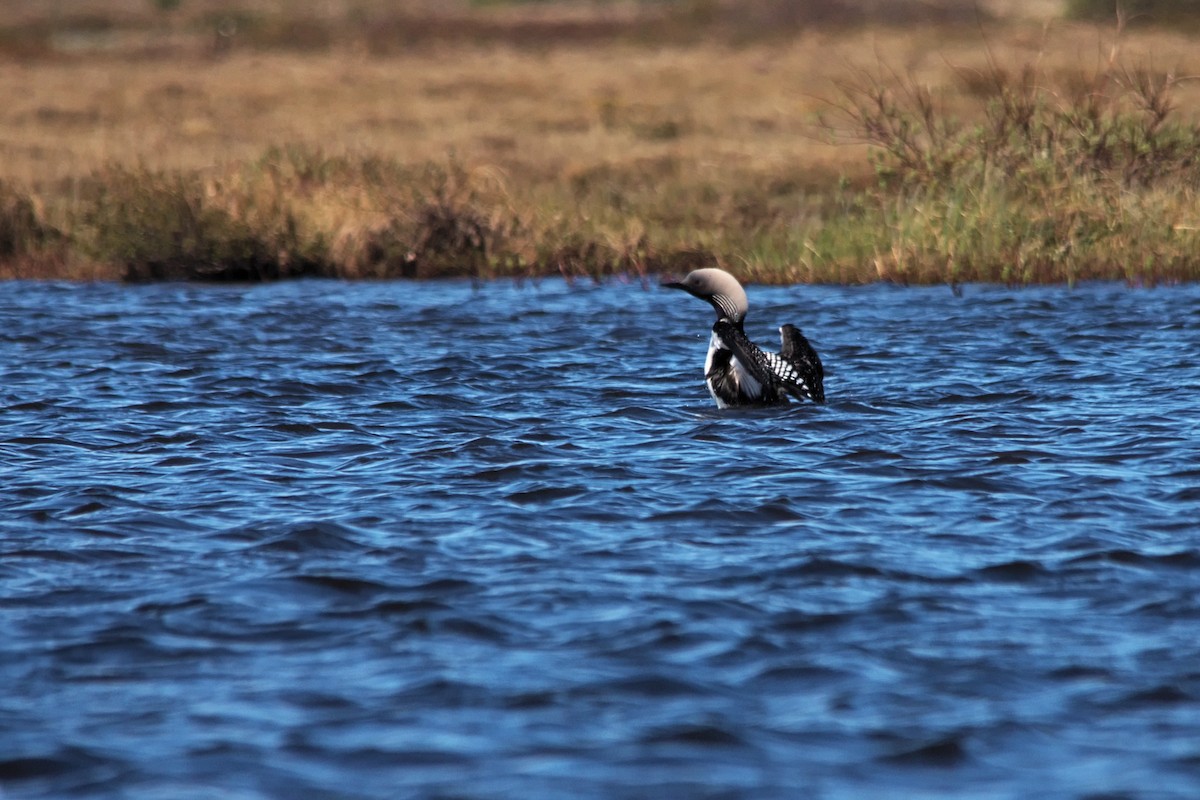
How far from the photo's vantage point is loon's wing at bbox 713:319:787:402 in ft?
34.9

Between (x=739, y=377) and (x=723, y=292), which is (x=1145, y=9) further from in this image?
(x=739, y=377)

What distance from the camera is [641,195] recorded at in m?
23.3

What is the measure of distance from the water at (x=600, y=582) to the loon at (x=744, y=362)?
0.62 ft

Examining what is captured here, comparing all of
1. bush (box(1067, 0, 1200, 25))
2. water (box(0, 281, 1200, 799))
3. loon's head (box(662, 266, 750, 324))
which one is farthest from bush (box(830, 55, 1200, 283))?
bush (box(1067, 0, 1200, 25))

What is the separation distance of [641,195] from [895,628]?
17.7 meters

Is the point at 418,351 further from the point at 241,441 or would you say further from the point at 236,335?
the point at 241,441

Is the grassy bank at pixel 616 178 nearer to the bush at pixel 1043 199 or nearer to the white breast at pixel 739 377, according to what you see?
the bush at pixel 1043 199

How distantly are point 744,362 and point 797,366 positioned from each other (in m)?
0.38

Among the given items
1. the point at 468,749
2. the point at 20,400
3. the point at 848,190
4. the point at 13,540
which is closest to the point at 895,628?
the point at 468,749

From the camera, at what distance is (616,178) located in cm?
2525

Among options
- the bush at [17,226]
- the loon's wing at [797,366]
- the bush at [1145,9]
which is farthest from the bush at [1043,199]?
the bush at [1145,9]

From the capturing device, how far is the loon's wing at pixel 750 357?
10625 millimetres

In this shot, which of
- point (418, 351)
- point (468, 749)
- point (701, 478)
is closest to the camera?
point (468, 749)

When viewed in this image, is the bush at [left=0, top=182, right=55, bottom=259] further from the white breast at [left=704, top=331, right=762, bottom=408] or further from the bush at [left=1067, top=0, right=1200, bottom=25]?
the bush at [left=1067, top=0, right=1200, bottom=25]
